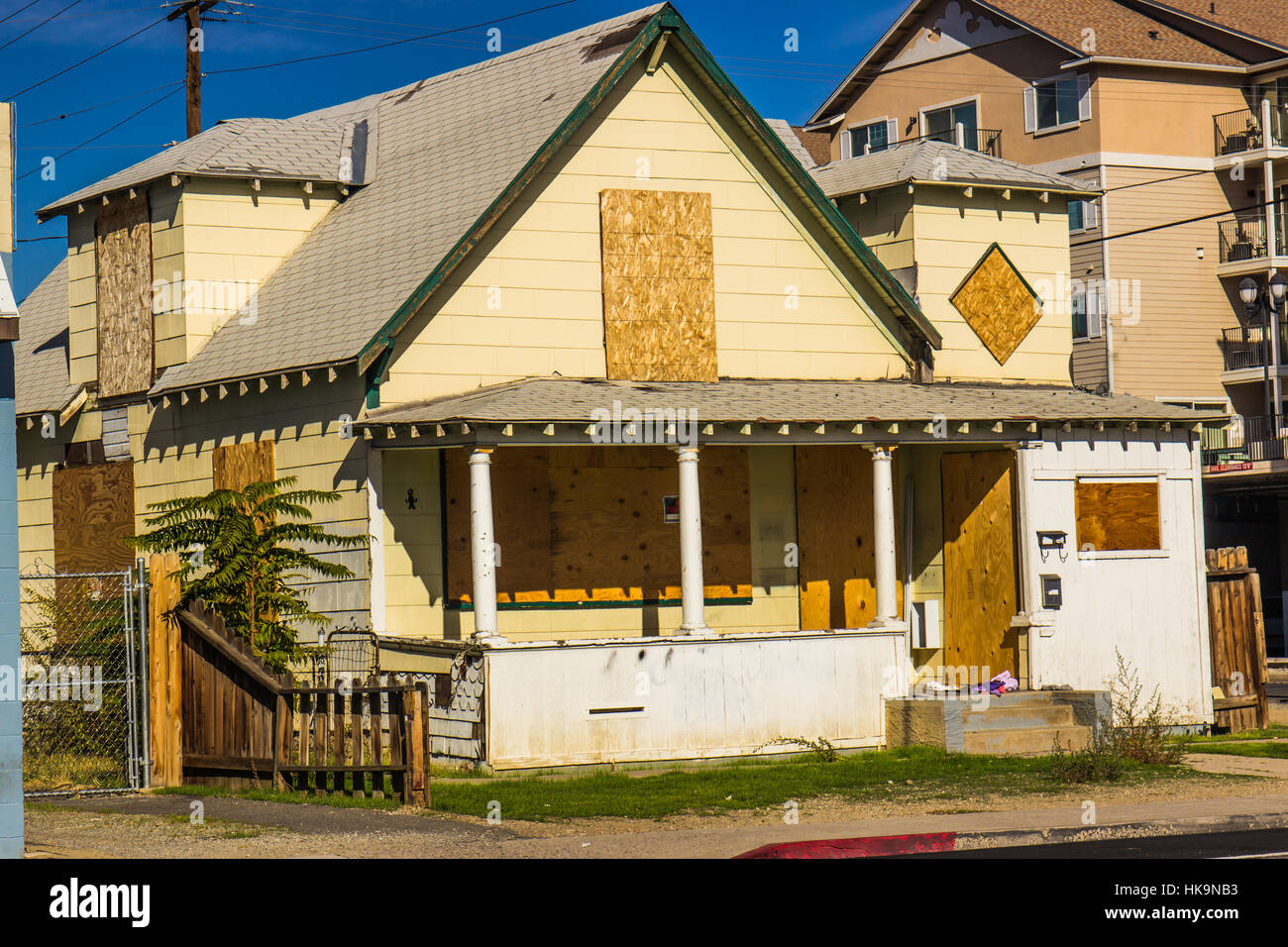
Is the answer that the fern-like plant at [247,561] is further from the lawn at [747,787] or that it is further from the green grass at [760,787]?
the green grass at [760,787]

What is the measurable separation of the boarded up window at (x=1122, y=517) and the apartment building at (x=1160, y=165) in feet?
78.4

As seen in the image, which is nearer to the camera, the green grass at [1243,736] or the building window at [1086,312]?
the green grass at [1243,736]

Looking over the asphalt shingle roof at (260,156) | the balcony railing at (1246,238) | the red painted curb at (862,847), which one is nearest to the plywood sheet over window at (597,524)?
the asphalt shingle roof at (260,156)

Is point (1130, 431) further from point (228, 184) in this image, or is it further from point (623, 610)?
point (228, 184)

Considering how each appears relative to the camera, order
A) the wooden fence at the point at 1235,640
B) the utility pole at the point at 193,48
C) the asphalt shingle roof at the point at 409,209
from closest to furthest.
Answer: the asphalt shingle roof at the point at 409,209 < the wooden fence at the point at 1235,640 < the utility pole at the point at 193,48

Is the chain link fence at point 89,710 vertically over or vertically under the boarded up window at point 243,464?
under

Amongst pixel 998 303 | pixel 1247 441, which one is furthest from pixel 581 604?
pixel 1247 441

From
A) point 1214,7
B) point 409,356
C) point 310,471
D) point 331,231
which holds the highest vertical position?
point 1214,7

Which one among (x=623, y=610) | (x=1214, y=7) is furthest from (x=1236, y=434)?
(x=623, y=610)

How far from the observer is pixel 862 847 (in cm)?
1180

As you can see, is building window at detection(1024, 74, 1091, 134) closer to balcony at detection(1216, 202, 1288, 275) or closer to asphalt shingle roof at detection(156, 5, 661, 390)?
balcony at detection(1216, 202, 1288, 275)

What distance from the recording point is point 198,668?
632 inches

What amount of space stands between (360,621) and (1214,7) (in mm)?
41014

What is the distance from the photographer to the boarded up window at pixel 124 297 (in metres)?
21.9
